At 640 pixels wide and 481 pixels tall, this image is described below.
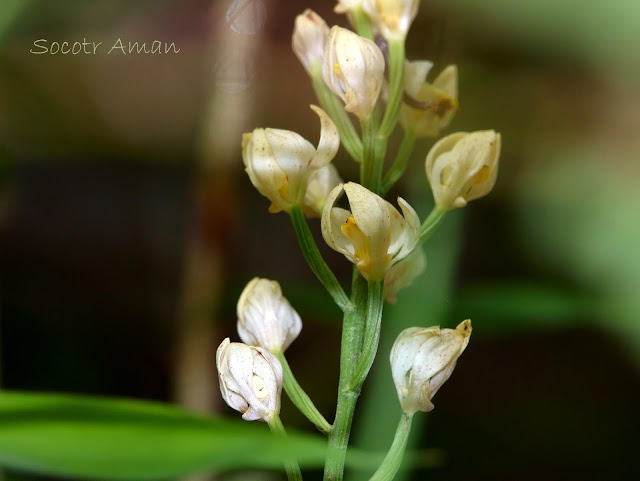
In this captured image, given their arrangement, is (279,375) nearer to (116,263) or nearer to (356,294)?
(356,294)

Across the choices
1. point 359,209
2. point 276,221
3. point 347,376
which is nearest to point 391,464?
point 347,376

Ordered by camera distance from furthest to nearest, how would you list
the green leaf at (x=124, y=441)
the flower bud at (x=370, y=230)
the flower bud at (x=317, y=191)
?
the flower bud at (x=317, y=191) → the flower bud at (x=370, y=230) → the green leaf at (x=124, y=441)

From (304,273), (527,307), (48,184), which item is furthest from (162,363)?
(527,307)

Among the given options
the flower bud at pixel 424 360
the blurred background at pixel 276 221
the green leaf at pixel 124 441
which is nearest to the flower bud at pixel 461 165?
the flower bud at pixel 424 360

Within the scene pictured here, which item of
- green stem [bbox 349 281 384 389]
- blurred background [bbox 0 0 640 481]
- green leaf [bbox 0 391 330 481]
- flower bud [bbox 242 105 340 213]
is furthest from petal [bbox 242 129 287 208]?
blurred background [bbox 0 0 640 481]

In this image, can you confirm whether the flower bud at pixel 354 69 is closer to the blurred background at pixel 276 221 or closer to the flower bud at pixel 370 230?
the flower bud at pixel 370 230

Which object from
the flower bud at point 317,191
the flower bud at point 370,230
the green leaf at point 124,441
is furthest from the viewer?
the flower bud at point 317,191

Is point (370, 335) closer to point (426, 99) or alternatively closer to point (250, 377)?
point (250, 377)
